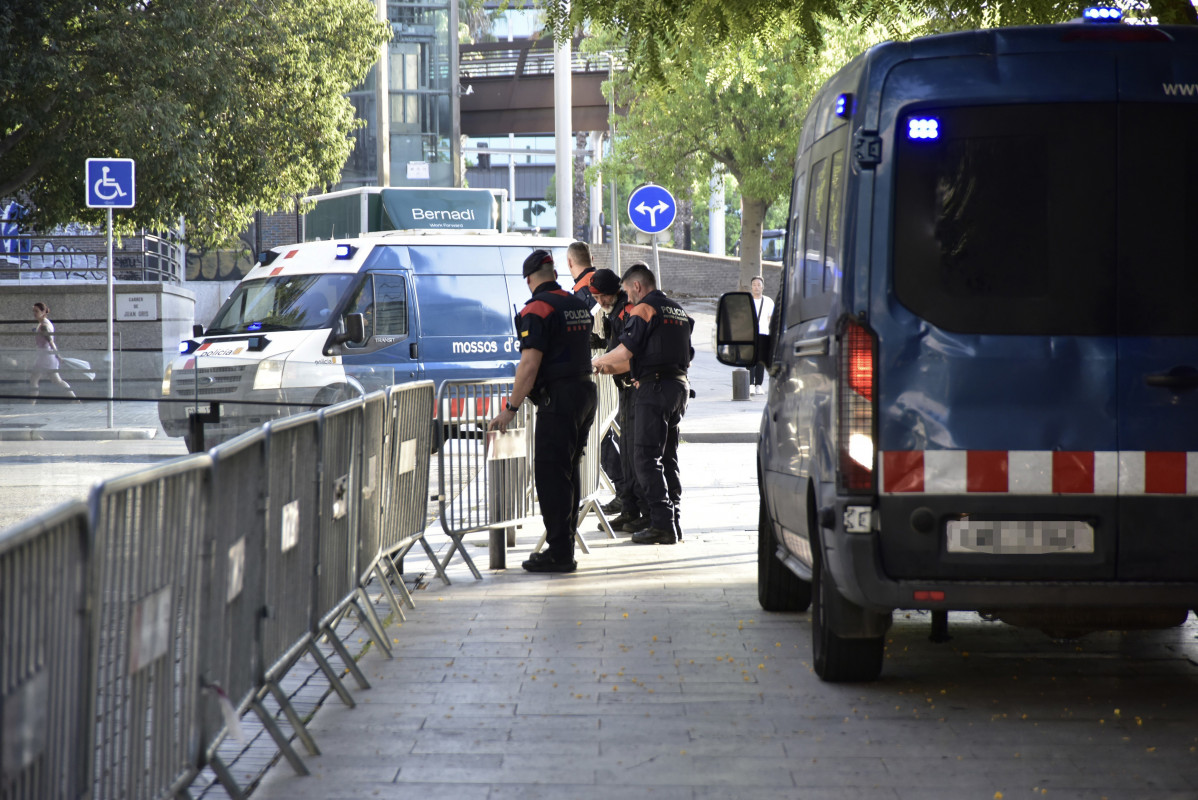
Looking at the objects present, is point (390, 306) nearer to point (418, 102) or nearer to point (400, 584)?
point (400, 584)

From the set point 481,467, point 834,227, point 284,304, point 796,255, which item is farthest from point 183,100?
point 834,227

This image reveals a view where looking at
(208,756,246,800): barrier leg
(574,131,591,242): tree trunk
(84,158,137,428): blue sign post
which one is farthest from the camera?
(574,131,591,242): tree trunk

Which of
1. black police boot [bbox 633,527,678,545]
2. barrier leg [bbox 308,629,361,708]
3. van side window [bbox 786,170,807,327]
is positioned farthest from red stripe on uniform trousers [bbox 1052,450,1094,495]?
black police boot [bbox 633,527,678,545]

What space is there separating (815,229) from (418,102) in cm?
3336

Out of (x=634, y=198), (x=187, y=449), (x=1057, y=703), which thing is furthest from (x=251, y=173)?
(x=1057, y=703)

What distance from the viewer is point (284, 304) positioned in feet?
50.7

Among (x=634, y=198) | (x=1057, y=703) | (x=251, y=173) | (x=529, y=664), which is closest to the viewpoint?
(x=1057, y=703)

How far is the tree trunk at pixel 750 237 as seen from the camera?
34000mm

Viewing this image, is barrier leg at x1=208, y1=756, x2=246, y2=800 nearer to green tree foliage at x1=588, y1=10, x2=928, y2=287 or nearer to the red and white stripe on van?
the red and white stripe on van

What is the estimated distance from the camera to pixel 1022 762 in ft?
15.7

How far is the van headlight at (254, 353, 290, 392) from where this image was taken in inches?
436

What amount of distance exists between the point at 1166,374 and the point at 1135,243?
47 centimetres

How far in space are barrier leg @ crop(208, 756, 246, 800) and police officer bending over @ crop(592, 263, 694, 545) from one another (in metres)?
5.82

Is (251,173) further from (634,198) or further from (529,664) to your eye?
(529,664)
